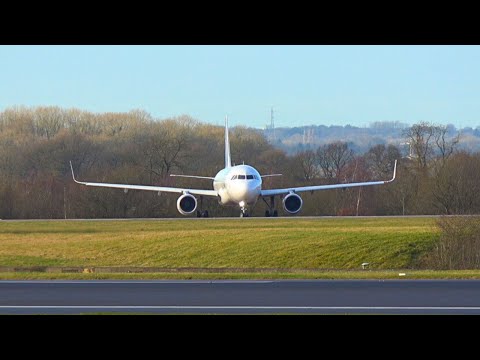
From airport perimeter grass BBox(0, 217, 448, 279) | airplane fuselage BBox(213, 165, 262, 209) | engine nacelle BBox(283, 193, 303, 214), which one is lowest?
airport perimeter grass BBox(0, 217, 448, 279)

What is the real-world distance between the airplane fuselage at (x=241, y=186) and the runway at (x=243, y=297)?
36004 mm

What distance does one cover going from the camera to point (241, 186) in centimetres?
5694

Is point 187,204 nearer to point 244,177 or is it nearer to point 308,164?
point 244,177

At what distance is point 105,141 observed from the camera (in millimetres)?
113688

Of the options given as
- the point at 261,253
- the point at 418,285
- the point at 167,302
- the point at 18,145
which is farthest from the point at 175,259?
the point at 18,145

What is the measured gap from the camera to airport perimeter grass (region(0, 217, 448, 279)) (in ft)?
124

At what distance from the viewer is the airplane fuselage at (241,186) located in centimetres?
5697

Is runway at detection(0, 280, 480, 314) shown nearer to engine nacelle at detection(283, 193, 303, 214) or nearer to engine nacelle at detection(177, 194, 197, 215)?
engine nacelle at detection(177, 194, 197, 215)

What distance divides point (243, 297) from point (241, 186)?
1589 inches

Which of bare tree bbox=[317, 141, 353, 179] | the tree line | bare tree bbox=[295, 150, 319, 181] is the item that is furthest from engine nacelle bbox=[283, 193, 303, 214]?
bare tree bbox=[317, 141, 353, 179]

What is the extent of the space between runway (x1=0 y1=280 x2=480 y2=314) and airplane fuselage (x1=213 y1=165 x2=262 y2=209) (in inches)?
1417

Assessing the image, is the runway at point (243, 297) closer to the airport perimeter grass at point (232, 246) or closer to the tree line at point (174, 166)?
the airport perimeter grass at point (232, 246)
